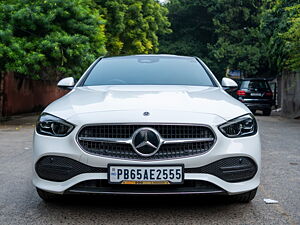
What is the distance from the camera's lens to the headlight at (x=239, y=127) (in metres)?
3.36

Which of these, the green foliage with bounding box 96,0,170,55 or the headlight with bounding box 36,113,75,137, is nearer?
the headlight with bounding box 36,113,75,137

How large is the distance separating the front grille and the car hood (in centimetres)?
14

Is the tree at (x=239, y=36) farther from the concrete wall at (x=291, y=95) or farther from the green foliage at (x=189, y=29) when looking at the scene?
the concrete wall at (x=291, y=95)

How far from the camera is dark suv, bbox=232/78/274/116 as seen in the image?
18.5 m

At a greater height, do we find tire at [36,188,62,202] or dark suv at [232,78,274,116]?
tire at [36,188,62,202]

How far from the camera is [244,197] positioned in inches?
148

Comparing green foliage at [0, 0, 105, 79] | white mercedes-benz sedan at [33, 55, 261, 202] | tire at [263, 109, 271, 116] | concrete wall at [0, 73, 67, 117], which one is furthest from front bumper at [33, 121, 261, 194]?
tire at [263, 109, 271, 116]

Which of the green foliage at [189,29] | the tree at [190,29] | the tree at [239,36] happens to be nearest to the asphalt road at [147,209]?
the tree at [239,36]

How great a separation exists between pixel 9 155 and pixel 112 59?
102 inches

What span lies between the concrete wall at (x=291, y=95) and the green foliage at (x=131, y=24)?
10.4 m

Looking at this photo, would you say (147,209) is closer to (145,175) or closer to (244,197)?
(145,175)

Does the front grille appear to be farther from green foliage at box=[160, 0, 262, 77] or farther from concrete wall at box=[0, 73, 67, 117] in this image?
green foliage at box=[160, 0, 262, 77]

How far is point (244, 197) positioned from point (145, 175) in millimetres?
1050

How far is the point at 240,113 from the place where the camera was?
3.49 meters
